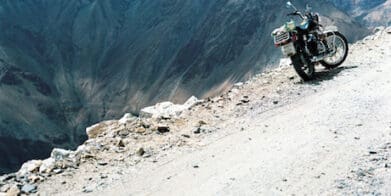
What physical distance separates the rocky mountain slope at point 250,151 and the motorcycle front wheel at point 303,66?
61 cm

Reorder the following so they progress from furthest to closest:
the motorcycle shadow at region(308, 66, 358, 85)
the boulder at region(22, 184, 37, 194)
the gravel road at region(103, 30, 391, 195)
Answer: the motorcycle shadow at region(308, 66, 358, 85) < the boulder at region(22, 184, 37, 194) < the gravel road at region(103, 30, 391, 195)

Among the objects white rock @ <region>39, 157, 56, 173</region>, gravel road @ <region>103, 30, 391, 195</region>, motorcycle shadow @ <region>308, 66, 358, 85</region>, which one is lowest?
gravel road @ <region>103, 30, 391, 195</region>

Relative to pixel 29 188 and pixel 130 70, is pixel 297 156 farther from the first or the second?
pixel 130 70

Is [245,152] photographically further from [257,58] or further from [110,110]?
[110,110]

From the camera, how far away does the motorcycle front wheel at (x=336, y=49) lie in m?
15.4

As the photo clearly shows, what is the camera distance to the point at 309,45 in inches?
595

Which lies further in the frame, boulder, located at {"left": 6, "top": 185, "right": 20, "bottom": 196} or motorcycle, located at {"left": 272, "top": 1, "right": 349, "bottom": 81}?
motorcycle, located at {"left": 272, "top": 1, "right": 349, "bottom": 81}

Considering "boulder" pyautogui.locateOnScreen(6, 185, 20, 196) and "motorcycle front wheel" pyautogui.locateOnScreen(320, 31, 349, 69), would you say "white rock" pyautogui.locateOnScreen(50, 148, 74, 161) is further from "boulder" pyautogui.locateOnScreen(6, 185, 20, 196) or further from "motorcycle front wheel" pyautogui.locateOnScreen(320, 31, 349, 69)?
"motorcycle front wheel" pyautogui.locateOnScreen(320, 31, 349, 69)

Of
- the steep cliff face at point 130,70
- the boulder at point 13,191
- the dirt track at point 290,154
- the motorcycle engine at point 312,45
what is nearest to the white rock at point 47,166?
the dirt track at point 290,154

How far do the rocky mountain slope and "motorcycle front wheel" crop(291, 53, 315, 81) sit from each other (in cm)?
61

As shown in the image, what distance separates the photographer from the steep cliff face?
499 feet

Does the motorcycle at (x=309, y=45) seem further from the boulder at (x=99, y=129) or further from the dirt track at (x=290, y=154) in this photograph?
the boulder at (x=99, y=129)

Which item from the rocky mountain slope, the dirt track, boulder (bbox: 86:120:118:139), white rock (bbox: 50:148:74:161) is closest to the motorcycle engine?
the rocky mountain slope

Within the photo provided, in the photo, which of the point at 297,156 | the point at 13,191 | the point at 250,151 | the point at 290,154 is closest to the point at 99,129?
the point at 13,191
